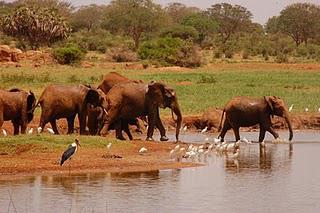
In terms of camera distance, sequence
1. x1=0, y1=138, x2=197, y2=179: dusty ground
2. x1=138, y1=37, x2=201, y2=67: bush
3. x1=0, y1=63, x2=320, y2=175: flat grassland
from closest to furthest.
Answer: x1=0, y1=138, x2=197, y2=179: dusty ground < x1=0, y1=63, x2=320, y2=175: flat grassland < x1=138, y1=37, x2=201, y2=67: bush

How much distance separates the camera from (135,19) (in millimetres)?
85688

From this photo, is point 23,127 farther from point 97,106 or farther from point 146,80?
point 146,80

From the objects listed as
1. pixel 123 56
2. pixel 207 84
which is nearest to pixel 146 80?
pixel 207 84

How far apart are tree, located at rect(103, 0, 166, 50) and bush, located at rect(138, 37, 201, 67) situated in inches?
871

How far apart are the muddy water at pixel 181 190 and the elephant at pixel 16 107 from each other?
4.66 metres

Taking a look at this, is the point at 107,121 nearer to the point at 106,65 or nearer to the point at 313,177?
the point at 313,177

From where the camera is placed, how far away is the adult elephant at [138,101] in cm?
2183

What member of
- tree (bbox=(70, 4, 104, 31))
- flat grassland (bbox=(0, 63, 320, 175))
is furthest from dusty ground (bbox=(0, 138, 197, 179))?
tree (bbox=(70, 4, 104, 31))

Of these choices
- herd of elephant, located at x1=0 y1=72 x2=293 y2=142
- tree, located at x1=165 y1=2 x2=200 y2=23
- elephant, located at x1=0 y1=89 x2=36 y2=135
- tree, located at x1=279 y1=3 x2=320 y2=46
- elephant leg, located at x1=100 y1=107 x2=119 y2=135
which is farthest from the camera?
tree, located at x1=165 y1=2 x2=200 y2=23

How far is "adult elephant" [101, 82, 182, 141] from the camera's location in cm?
2183

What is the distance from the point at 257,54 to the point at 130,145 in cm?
5417

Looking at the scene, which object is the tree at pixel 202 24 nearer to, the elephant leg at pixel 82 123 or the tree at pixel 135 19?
Result: the tree at pixel 135 19

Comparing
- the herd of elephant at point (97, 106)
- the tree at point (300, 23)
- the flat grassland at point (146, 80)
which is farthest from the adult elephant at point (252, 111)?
the tree at point (300, 23)

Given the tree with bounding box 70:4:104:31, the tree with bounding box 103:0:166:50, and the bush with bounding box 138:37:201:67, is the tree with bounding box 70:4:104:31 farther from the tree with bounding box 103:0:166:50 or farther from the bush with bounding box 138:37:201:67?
the bush with bounding box 138:37:201:67
